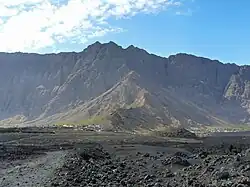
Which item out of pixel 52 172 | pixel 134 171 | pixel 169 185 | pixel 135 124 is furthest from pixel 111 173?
pixel 135 124

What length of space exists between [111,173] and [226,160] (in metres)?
8.81

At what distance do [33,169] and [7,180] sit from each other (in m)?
6.35

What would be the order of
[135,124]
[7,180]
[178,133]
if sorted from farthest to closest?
[135,124] → [178,133] → [7,180]

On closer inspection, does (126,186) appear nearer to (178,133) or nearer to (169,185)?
→ (169,185)

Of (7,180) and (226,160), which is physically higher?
(226,160)

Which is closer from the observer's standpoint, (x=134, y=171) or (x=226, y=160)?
(x=226, y=160)

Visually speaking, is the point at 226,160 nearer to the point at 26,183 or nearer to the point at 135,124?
the point at 26,183

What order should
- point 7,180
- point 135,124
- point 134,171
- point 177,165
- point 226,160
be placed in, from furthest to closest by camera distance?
point 135,124 < point 177,165 < point 134,171 < point 7,180 < point 226,160

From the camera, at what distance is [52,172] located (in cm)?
3612

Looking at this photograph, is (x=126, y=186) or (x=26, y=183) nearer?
(x=126, y=186)

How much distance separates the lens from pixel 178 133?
130 metres

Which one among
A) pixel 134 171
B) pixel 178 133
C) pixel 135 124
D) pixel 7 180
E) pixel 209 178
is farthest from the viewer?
pixel 135 124

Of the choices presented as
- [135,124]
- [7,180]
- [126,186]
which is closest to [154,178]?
[126,186]

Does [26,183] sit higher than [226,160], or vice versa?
[226,160]
